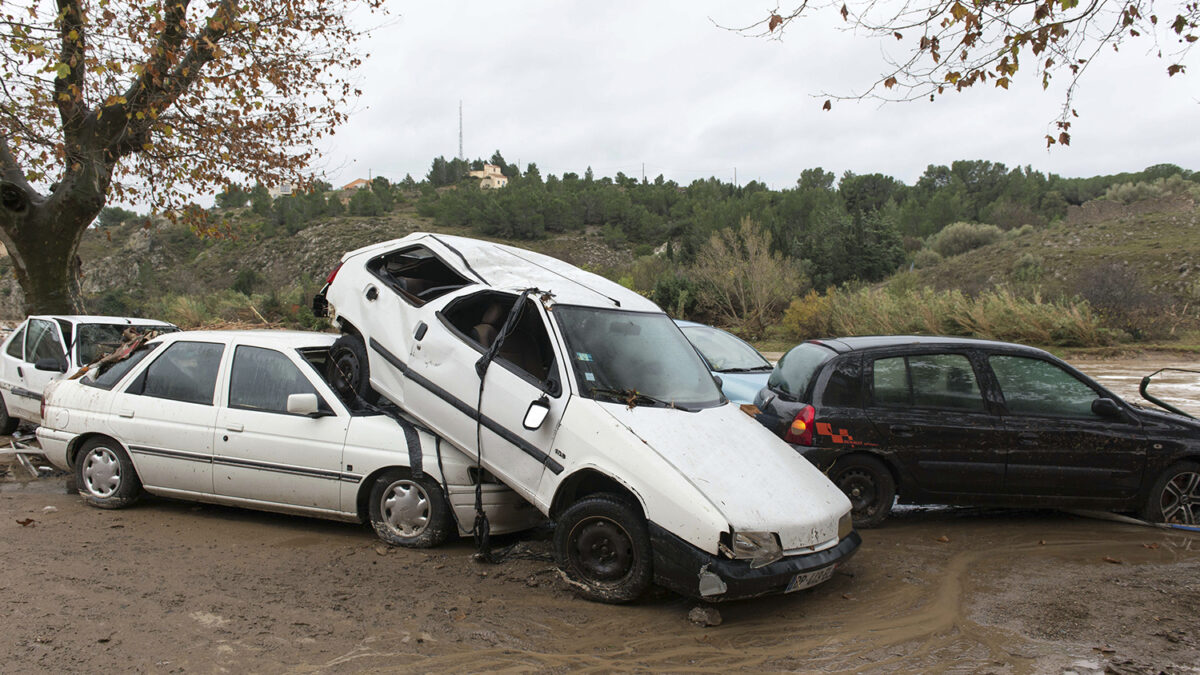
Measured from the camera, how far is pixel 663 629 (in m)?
4.27

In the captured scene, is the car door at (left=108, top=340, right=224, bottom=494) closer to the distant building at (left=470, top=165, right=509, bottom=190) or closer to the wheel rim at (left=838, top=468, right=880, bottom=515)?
the wheel rim at (left=838, top=468, right=880, bottom=515)

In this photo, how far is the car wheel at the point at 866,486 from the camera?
20.8ft

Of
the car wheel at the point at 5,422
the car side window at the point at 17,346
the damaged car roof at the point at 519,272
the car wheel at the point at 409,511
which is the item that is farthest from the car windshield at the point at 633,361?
the car wheel at the point at 5,422

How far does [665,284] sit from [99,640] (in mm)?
30290

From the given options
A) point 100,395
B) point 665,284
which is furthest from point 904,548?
point 665,284

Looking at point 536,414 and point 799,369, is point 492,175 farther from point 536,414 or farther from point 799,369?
point 536,414

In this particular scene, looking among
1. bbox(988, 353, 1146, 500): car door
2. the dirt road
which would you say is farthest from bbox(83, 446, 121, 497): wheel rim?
bbox(988, 353, 1146, 500): car door

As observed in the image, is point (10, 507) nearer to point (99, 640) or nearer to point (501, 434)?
point (99, 640)

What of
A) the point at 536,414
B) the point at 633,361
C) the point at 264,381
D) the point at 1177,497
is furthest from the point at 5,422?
the point at 1177,497

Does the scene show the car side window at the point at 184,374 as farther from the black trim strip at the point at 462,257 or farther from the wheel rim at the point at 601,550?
the wheel rim at the point at 601,550

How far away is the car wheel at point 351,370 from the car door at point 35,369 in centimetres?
517

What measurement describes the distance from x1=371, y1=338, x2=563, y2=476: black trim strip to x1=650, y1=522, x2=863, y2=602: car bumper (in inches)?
34.2

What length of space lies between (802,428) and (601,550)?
2441 mm

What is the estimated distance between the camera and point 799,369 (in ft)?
22.7
